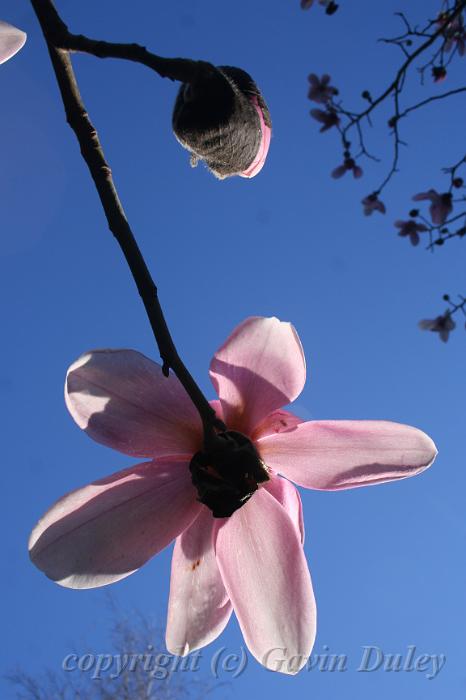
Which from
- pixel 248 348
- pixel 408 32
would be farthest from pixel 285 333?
pixel 408 32

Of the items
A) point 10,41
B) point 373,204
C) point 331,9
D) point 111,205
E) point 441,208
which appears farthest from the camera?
point 373,204

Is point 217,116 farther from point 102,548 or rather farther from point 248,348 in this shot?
point 102,548

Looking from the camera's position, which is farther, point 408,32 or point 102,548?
point 408,32

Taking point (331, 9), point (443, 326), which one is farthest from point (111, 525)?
point (443, 326)

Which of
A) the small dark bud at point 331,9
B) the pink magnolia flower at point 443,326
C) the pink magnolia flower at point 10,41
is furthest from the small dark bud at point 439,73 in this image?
the pink magnolia flower at point 10,41

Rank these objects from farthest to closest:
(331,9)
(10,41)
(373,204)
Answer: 1. (373,204)
2. (331,9)
3. (10,41)

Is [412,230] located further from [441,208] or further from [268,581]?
[268,581]

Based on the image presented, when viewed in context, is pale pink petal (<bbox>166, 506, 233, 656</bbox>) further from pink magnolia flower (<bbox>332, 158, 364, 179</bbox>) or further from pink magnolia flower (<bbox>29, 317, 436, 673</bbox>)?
pink magnolia flower (<bbox>332, 158, 364, 179</bbox>)

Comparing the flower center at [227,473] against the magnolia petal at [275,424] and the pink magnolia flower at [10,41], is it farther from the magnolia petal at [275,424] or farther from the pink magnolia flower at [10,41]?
the pink magnolia flower at [10,41]
